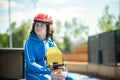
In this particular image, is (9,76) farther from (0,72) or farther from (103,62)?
(103,62)

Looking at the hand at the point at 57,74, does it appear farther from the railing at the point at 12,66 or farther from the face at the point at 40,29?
the railing at the point at 12,66

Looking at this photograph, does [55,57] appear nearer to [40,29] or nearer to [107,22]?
[40,29]

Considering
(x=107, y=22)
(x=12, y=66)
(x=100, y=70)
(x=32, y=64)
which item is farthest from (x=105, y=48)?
(x=107, y=22)

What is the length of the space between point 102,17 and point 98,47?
31698 millimetres

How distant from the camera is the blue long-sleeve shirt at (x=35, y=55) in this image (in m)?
3.56

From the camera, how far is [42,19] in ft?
11.9

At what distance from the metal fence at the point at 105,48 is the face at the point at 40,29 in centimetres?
810

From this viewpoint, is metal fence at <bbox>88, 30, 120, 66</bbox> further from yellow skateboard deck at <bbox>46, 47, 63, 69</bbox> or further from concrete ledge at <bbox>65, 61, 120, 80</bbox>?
yellow skateboard deck at <bbox>46, 47, 63, 69</bbox>

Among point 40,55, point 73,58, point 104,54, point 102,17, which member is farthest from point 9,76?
point 102,17

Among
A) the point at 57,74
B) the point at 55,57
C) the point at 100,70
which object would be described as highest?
the point at 55,57

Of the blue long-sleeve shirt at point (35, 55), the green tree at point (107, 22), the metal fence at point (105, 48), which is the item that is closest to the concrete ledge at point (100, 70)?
the metal fence at point (105, 48)

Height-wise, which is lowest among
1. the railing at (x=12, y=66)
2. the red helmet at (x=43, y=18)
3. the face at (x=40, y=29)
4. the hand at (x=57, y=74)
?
the railing at (x=12, y=66)

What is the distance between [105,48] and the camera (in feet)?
43.7

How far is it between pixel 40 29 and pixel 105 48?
32.4 ft
